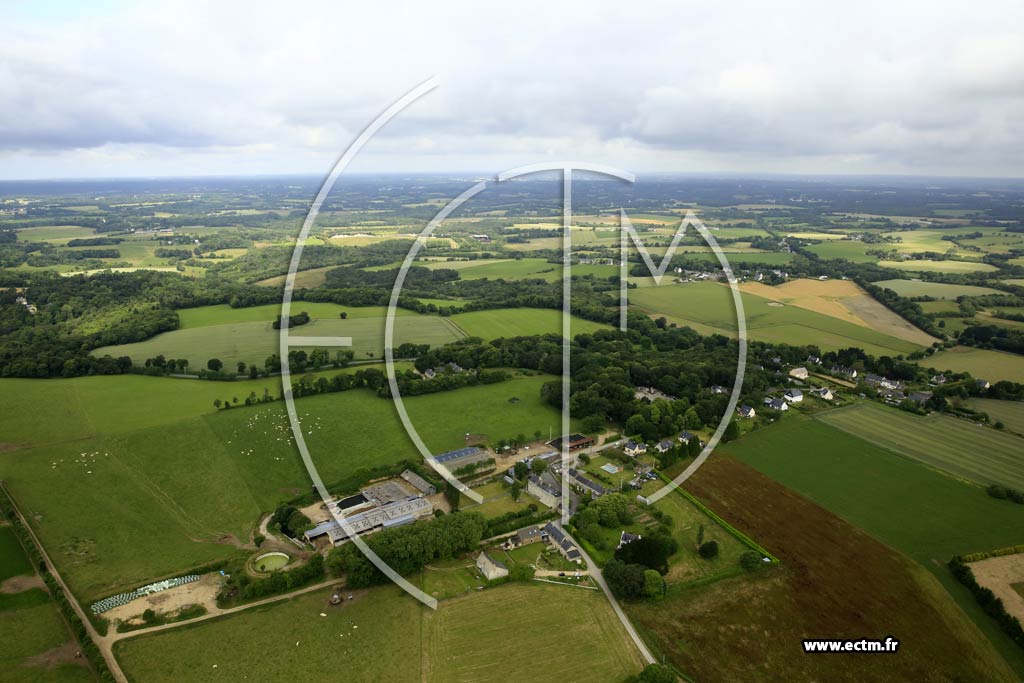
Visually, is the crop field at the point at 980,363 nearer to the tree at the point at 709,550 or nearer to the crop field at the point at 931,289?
the crop field at the point at 931,289

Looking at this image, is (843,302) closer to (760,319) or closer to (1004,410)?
(760,319)

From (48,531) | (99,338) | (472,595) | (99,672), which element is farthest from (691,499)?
(99,338)

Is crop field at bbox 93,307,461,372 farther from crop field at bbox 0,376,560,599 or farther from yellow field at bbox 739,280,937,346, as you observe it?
yellow field at bbox 739,280,937,346

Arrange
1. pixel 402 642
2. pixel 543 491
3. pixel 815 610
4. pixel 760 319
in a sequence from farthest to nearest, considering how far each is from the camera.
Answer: pixel 760 319
pixel 543 491
pixel 815 610
pixel 402 642

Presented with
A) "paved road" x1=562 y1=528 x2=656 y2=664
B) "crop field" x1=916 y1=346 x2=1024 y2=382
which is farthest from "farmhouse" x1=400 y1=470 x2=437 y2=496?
"crop field" x1=916 y1=346 x2=1024 y2=382

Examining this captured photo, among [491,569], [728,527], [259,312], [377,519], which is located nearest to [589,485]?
[728,527]

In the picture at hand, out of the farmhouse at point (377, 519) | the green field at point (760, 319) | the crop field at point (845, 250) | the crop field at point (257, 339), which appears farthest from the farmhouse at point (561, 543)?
the crop field at point (845, 250)

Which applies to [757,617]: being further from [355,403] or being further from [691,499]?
[355,403]
